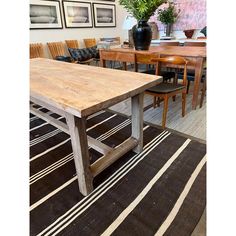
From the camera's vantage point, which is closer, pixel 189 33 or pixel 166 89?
pixel 166 89

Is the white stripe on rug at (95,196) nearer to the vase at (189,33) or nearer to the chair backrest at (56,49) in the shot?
the chair backrest at (56,49)

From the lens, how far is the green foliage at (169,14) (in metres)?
4.48

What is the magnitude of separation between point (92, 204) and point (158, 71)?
1634 millimetres

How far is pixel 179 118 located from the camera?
234 cm

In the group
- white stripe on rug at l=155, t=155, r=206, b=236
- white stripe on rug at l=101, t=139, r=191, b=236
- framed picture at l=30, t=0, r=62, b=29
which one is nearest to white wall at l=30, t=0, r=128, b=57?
framed picture at l=30, t=0, r=62, b=29

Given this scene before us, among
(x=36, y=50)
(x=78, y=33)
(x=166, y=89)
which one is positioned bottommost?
(x=166, y=89)

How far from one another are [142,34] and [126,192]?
1.99 meters

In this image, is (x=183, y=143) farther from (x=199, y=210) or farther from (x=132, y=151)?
(x=199, y=210)

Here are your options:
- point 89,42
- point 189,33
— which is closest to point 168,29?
point 189,33

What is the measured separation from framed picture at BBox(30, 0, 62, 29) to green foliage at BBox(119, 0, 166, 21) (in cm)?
223

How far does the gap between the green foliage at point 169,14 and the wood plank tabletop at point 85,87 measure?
11.8 ft

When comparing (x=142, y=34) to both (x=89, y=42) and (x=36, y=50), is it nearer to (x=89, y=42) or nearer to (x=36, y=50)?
(x=36, y=50)
